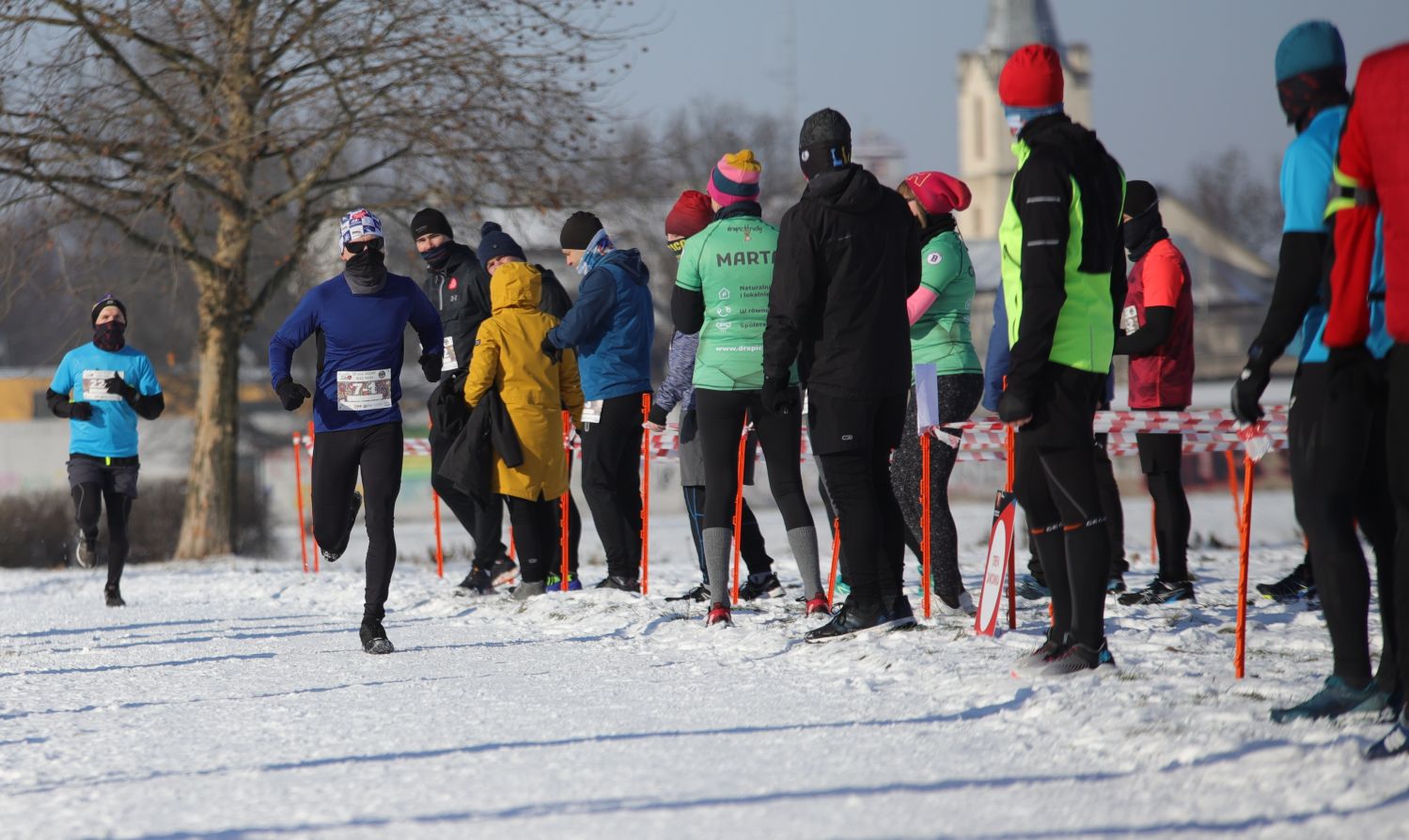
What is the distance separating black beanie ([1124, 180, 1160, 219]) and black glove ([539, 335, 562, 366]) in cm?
316

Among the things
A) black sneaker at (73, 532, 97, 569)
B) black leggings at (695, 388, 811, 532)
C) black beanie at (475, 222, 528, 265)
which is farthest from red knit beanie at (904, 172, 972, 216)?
black sneaker at (73, 532, 97, 569)

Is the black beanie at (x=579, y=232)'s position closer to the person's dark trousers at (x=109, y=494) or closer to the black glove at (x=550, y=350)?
the black glove at (x=550, y=350)

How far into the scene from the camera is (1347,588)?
14.4 ft

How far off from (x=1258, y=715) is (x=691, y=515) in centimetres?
476

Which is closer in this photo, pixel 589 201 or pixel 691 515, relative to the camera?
pixel 691 515

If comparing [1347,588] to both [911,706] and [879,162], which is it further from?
[879,162]

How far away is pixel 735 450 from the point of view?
7051 mm

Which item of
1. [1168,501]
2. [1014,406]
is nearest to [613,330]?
[1168,501]

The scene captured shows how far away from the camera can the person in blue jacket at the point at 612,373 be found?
8.95m

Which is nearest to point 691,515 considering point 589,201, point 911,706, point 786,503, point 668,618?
point 668,618

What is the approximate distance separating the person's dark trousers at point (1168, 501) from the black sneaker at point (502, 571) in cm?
400

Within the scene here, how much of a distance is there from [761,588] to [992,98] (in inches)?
3349

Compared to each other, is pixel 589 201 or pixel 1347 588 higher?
pixel 589 201

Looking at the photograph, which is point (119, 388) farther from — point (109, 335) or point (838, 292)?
point (838, 292)
